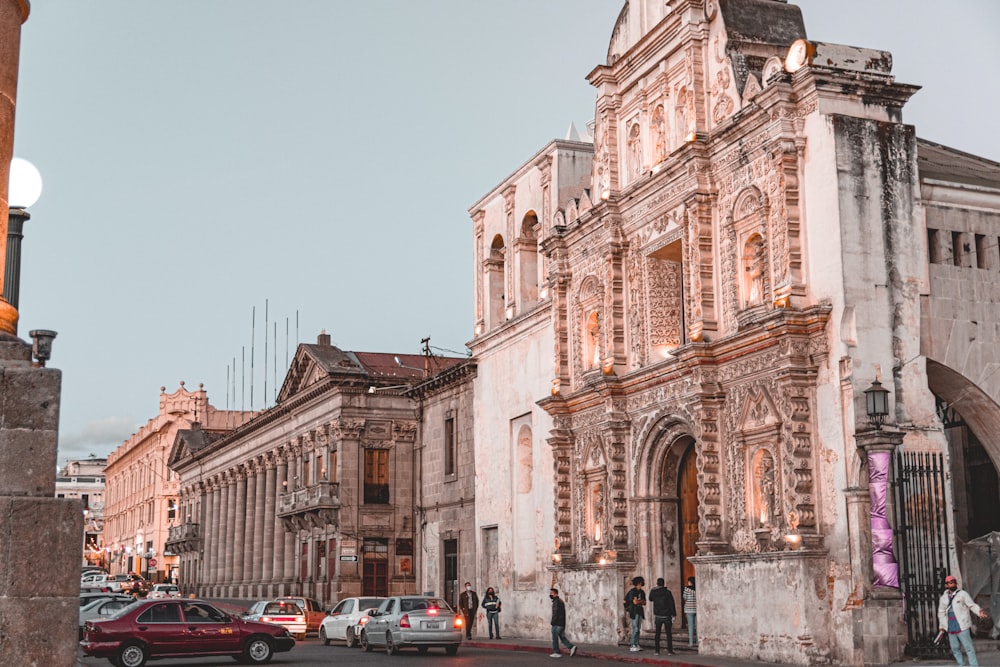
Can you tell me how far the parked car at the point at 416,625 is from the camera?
2823 cm

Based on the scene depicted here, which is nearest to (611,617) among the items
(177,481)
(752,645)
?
(752,645)

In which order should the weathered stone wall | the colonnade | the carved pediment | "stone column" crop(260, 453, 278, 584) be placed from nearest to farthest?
1. the weathered stone wall
2. the carved pediment
3. the colonnade
4. "stone column" crop(260, 453, 278, 584)

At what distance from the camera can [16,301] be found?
8.23 meters

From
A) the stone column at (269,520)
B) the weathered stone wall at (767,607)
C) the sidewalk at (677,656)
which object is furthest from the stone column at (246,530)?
the weathered stone wall at (767,607)

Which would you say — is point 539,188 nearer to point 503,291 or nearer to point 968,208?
point 503,291

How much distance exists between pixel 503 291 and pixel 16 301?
31158 millimetres

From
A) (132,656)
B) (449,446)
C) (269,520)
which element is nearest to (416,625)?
(132,656)

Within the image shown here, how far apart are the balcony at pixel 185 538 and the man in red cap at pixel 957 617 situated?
65.3m

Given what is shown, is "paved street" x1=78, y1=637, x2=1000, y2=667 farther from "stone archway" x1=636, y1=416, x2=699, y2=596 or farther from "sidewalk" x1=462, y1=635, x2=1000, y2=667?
"stone archway" x1=636, y1=416, x2=699, y2=596

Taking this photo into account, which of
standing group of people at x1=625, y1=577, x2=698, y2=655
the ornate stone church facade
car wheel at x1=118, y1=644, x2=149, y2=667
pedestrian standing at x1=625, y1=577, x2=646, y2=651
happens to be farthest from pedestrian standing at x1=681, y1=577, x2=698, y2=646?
car wheel at x1=118, y1=644, x2=149, y2=667

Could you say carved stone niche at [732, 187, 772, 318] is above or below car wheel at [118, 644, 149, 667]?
above

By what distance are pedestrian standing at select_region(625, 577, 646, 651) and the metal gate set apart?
672 centimetres

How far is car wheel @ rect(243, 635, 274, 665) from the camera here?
24.8 metres

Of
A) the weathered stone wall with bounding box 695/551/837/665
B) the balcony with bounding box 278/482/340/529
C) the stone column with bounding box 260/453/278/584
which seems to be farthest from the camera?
the stone column with bounding box 260/453/278/584
